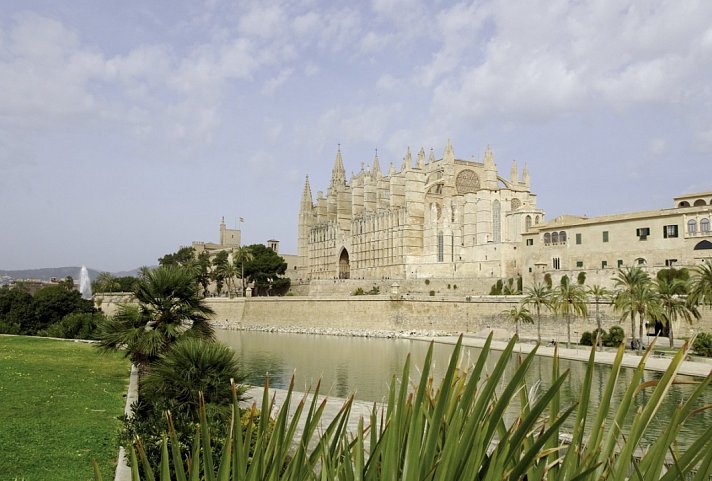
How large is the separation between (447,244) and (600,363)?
36.2 metres

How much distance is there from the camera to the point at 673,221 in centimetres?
4200

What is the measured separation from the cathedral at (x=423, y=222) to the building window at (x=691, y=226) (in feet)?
50.9

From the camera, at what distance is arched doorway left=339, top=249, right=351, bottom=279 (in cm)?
8069

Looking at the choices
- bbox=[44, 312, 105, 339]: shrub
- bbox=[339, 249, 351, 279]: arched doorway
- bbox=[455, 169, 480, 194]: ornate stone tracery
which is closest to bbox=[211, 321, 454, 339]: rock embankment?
bbox=[339, 249, 351, 279]: arched doorway

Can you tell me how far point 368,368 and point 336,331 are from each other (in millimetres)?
25404

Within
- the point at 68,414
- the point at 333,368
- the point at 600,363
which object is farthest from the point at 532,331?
the point at 68,414

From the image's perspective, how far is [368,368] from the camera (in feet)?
93.6

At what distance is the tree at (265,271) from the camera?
76375 millimetres

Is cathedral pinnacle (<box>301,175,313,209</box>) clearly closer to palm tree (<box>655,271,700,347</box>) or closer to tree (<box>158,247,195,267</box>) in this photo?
tree (<box>158,247,195,267</box>)

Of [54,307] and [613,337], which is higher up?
[54,307]

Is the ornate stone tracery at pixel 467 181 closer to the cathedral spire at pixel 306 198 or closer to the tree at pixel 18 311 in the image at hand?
the cathedral spire at pixel 306 198

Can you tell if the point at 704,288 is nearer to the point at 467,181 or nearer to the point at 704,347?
the point at 704,347

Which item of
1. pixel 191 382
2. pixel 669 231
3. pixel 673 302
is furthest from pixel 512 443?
pixel 669 231

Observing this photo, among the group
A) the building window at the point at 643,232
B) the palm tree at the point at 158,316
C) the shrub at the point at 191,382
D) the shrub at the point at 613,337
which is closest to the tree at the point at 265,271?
the building window at the point at 643,232
